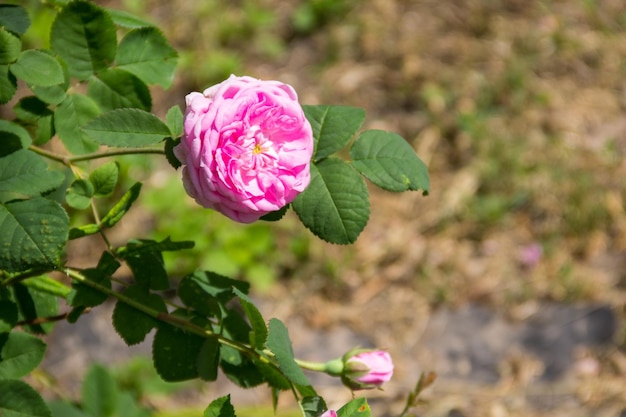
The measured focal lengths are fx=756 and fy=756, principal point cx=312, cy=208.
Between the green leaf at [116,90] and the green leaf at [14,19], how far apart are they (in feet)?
0.36

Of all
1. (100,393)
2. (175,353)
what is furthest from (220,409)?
(100,393)

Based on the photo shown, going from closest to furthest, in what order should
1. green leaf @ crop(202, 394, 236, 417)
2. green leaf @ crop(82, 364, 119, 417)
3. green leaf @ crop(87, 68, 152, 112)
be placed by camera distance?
1. green leaf @ crop(202, 394, 236, 417)
2. green leaf @ crop(87, 68, 152, 112)
3. green leaf @ crop(82, 364, 119, 417)

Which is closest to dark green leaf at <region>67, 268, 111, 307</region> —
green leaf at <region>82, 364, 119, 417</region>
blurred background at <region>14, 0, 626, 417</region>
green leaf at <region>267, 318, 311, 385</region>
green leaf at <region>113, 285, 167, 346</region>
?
green leaf at <region>113, 285, 167, 346</region>

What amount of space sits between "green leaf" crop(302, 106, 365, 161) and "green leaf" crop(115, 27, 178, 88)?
0.73 feet

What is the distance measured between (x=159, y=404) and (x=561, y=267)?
1.33 meters

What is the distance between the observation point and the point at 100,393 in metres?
1.51

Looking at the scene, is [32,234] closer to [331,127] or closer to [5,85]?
[5,85]

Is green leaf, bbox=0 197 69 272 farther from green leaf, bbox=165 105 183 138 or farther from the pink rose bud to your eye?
the pink rose bud

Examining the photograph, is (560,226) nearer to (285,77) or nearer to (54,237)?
(285,77)

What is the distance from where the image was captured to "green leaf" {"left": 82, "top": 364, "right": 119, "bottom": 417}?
4.90 ft

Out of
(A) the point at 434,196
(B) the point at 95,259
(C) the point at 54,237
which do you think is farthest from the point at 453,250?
(C) the point at 54,237

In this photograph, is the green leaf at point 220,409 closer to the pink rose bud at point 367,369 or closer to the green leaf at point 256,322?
the green leaf at point 256,322

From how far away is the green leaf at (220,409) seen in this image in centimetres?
77

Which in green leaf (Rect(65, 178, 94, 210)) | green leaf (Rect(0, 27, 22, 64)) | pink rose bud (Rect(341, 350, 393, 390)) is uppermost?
green leaf (Rect(0, 27, 22, 64))
